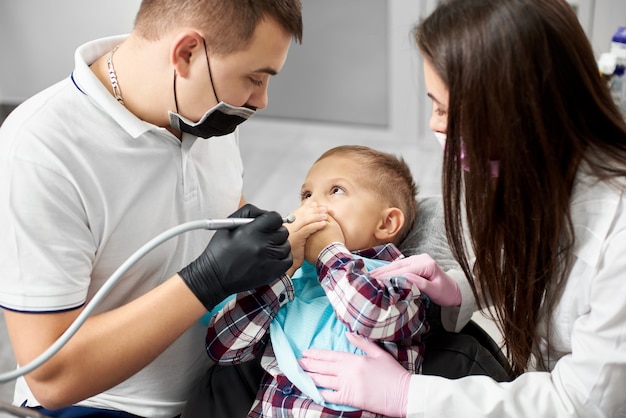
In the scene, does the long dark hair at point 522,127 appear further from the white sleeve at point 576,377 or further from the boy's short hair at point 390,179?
the boy's short hair at point 390,179

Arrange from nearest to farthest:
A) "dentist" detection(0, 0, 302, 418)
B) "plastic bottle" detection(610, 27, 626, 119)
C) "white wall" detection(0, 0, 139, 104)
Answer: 1. "dentist" detection(0, 0, 302, 418)
2. "plastic bottle" detection(610, 27, 626, 119)
3. "white wall" detection(0, 0, 139, 104)

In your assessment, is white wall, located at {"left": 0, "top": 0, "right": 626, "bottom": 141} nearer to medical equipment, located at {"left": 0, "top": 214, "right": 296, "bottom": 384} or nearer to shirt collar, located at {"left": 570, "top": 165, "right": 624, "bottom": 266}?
medical equipment, located at {"left": 0, "top": 214, "right": 296, "bottom": 384}

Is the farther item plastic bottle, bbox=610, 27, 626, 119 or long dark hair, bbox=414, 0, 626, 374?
plastic bottle, bbox=610, 27, 626, 119

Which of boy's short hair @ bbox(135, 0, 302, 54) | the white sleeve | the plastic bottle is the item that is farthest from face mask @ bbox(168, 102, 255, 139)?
the plastic bottle

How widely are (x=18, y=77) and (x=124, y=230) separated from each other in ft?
7.01

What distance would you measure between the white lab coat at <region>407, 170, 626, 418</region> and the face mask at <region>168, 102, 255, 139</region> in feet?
2.03

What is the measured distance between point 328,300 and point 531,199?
499mm

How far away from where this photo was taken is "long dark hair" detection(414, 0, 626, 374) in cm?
114

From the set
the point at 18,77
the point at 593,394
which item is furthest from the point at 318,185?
the point at 18,77

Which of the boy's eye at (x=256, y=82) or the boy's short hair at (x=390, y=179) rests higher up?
the boy's eye at (x=256, y=82)

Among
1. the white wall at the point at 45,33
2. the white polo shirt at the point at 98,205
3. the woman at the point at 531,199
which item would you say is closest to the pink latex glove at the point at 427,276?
the woman at the point at 531,199

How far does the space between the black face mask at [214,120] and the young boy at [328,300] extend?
25cm

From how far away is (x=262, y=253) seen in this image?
50.4 inches

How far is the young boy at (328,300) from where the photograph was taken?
54.7 inches
